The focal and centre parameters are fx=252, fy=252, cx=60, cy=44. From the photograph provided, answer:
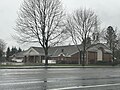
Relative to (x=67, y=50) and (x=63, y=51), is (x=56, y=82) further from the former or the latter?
(x=63, y=51)

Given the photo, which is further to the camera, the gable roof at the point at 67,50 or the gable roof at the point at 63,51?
the gable roof at the point at 63,51

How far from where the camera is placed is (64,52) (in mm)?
80688

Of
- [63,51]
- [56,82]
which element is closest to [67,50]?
[63,51]

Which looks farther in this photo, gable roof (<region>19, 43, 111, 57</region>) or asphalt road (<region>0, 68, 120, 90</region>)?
gable roof (<region>19, 43, 111, 57</region>)

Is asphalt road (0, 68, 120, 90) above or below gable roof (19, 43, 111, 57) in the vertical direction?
below

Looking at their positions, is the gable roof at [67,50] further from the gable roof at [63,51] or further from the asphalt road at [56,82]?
the asphalt road at [56,82]

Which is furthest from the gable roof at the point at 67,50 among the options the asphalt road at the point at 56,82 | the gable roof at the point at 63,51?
the asphalt road at the point at 56,82

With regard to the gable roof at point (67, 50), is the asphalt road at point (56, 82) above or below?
below

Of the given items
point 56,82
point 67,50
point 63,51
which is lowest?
point 56,82

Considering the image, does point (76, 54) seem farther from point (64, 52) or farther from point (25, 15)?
point (25, 15)

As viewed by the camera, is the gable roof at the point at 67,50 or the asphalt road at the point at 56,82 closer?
the asphalt road at the point at 56,82

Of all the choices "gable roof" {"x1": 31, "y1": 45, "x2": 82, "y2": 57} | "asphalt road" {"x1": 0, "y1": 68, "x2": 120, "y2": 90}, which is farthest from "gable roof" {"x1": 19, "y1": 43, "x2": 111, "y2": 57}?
"asphalt road" {"x1": 0, "y1": 68, "x2": 120, "y2": 90}

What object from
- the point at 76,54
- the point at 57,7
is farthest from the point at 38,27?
the point at 76,54

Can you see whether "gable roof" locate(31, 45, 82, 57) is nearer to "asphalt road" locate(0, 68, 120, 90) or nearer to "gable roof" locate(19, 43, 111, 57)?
"gable roof" locate(19, 43, 111, 57)
